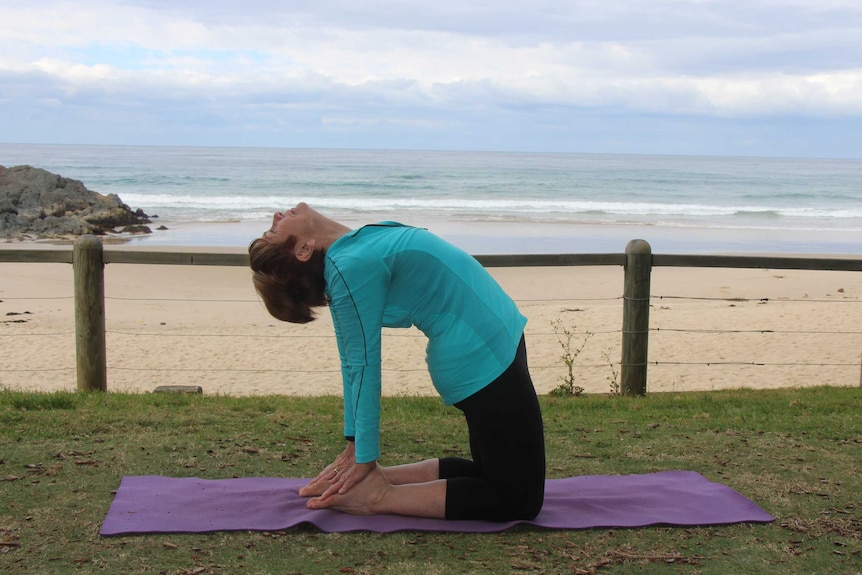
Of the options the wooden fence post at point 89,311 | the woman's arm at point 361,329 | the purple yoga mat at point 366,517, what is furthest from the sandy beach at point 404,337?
the woman's arm at point 361,329

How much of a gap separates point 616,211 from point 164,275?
822 inches

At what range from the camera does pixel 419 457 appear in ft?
14.1

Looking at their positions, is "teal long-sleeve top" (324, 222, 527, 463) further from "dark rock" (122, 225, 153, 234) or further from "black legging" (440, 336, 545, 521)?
"dark rock" (122, 225, 153, 234)

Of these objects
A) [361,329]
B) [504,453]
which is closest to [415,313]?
[361,329]

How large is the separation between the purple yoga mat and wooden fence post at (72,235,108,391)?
84.2 inches

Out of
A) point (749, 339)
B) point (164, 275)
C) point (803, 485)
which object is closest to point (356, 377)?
point (803, 485)

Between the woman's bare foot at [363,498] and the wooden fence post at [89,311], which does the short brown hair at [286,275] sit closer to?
the woman's bare foot at [363,498]

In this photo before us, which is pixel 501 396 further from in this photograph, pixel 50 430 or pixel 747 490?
pixel 50 430

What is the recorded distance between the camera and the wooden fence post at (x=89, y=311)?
553cm

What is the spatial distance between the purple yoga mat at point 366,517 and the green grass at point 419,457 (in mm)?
58

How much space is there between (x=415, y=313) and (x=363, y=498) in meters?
0.78

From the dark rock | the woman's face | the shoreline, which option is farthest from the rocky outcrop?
the woman's face

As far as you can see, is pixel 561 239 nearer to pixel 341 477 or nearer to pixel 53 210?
pixel 53 210

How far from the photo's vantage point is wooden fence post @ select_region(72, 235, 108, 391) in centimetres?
553
